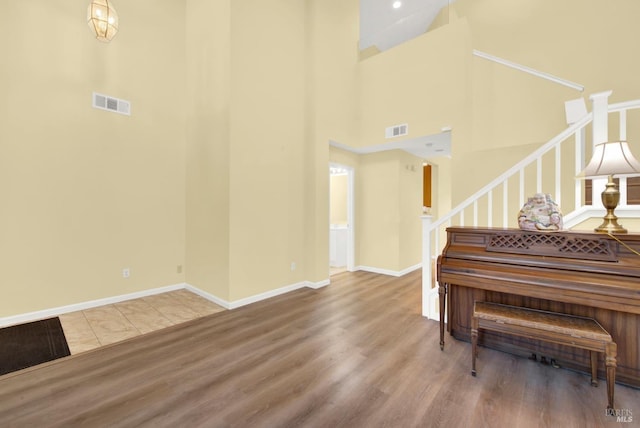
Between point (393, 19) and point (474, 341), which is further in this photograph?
point (393, 19)

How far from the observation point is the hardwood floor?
1.71 m

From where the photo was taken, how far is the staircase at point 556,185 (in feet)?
7.84

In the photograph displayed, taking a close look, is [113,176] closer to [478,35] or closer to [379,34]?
[478,35]

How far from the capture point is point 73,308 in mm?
3447

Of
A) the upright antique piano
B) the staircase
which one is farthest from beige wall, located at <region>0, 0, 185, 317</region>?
the upright antique piano

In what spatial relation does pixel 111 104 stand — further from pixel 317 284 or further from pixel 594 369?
pixel 594 369

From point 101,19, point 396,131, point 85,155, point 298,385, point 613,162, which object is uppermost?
point 101,19

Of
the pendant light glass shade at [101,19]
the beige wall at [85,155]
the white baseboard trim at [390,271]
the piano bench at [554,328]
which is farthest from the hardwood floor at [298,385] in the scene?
the pendant light glass shade at [101,19]

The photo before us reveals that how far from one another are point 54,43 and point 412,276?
646 centimetres

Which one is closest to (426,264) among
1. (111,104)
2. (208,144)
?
(208,144)

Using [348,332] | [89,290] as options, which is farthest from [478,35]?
[89,290]

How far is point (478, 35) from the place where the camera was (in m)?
4.47

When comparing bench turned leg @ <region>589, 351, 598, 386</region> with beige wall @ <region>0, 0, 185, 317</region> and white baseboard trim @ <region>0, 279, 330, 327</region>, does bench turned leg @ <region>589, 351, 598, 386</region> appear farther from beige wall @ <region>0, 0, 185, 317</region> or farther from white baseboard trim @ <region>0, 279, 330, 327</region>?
beige wall @ <region>0, 0, 185, 317</region>

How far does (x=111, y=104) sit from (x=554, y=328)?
5470mm
